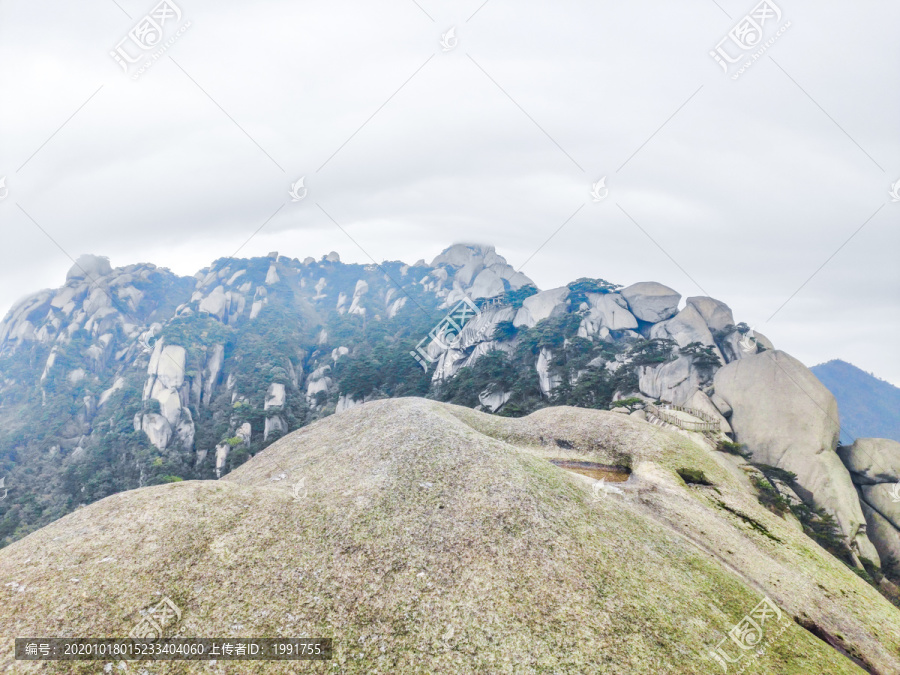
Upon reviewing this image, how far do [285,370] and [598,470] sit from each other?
329 ft

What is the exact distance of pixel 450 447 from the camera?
2097 centimetres

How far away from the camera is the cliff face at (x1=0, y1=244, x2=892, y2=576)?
2333 inches

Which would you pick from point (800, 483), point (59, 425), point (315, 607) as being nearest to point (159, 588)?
point (315, 607)

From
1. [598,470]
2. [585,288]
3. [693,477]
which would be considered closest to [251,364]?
[585,288]

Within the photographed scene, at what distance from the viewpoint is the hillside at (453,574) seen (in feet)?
36.4

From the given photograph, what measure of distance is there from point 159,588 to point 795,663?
1817 centimetres

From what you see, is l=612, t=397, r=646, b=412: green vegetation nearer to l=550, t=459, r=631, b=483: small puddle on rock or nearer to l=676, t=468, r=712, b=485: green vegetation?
l=550, t=459, r=631, b=483: small puddle on rock

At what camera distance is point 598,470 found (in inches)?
1018

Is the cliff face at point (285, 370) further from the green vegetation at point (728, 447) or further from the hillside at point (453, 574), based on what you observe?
the hillside at point (453, 574)

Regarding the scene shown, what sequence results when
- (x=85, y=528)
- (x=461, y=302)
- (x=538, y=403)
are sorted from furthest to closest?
(x=461, y=302), (x=538, y=403), (x=85, y=528)

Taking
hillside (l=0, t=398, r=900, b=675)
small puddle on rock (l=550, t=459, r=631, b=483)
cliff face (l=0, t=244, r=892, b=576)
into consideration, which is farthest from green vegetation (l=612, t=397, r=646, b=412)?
hillside (l=0, t=398, r=900, b=675)

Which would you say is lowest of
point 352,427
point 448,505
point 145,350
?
point 448,505

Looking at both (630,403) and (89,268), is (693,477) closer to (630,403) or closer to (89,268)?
(630,403)

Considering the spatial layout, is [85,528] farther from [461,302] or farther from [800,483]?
[461,302]
